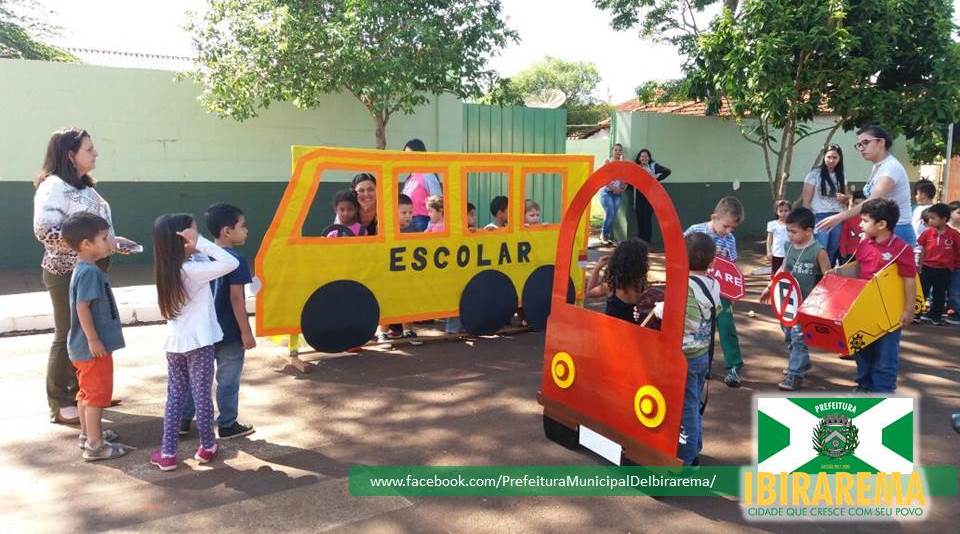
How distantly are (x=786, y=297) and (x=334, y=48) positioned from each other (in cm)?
610

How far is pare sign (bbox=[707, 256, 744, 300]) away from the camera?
5.12 meters

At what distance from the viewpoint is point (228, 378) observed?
425 cm

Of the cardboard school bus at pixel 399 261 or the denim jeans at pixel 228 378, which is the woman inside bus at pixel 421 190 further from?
the denim jeans at pixel 228 378

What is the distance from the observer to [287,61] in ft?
29.3

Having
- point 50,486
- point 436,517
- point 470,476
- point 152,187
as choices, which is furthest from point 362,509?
point 152,187

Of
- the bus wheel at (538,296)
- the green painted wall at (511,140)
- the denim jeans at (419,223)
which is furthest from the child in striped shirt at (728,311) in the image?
the green painted wall at (511,140)

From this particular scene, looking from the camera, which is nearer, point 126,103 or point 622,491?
point 622,491

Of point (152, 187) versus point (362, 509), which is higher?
point (152, 187)

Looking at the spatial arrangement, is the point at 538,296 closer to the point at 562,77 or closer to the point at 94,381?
the point at 94,381

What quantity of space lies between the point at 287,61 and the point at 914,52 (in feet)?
30.4

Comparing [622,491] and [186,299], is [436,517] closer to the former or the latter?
[622,491]

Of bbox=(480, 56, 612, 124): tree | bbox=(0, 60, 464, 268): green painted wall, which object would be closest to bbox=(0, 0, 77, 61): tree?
bbox=(0, 60, 464, 268): green painted wall

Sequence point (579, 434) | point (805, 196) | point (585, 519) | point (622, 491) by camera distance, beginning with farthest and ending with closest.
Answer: point (805, 196) < point (579, 434) < point (622, 491) < point (585, 519)

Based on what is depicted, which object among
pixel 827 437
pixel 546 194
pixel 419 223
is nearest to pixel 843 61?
pixel 546 194
